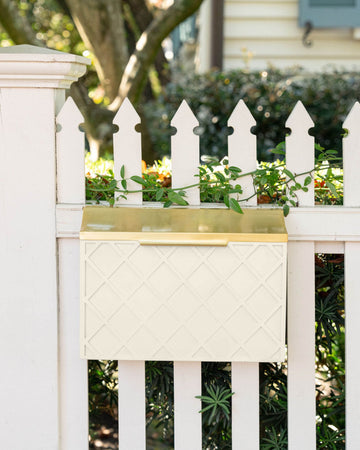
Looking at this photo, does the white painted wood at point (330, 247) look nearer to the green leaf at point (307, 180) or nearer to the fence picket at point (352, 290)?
the fence picket at point (352, 290)

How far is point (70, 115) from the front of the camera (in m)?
2.30

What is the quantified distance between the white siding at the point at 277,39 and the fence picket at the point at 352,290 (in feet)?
16.0

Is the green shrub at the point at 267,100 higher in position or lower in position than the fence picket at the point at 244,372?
higher

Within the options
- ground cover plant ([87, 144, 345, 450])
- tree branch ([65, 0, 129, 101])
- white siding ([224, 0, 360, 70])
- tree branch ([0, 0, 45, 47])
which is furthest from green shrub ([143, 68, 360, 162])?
ground cover plant ([87, 144, 345, 450])

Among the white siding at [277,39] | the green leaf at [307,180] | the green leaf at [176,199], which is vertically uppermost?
the white siding at [277,39]

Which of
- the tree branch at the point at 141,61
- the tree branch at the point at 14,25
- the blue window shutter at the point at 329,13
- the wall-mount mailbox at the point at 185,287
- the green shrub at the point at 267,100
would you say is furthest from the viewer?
the blue window shutter at the point at 329,13

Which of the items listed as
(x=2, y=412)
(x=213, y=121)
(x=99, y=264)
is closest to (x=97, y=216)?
(x=99, y=264)

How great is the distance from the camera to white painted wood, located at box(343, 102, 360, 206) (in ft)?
7.38

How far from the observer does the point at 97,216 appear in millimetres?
2219

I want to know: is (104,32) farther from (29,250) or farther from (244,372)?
(244,372)

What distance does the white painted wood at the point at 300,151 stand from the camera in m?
2.27

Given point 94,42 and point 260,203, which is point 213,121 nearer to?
point 94,42

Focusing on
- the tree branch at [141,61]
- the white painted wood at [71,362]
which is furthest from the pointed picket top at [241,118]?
the tree branch at [141,61]

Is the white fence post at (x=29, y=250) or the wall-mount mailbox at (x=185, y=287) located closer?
the wall-mount mailbox at (x=185, y=287)
